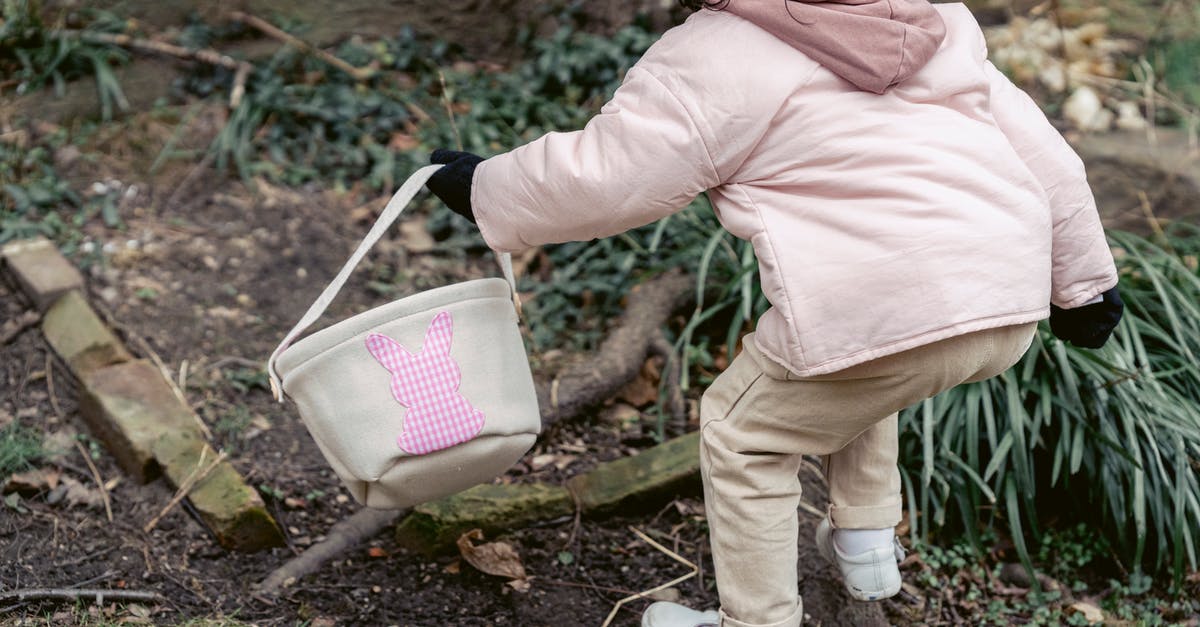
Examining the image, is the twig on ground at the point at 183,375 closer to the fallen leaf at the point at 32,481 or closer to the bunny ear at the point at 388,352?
the fallen leaf at the point at 32,481

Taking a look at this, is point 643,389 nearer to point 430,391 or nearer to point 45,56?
point 430,391

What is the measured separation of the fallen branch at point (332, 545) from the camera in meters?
2.50

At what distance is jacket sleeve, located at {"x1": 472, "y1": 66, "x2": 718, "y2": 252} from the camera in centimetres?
185

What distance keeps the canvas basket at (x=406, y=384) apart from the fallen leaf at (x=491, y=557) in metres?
0.45

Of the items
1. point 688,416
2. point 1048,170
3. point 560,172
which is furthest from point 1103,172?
point 560,172

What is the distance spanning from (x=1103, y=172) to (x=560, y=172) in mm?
3138

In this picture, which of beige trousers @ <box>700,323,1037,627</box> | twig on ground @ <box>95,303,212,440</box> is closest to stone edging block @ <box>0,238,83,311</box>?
twig on ground @ <box>95,303,212,440</box>

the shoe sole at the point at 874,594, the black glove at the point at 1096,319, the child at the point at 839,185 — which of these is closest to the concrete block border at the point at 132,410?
the child at the point at 839,185

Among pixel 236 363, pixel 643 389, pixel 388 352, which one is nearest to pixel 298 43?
pixel 236 363

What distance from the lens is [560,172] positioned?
191 cm

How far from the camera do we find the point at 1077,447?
274 cm

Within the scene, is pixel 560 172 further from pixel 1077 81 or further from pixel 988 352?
pixel 1077 81

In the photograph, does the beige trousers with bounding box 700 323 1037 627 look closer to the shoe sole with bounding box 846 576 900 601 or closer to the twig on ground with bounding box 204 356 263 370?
the shoe sole with bounding box 846 576 900 601

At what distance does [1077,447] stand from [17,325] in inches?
115
